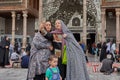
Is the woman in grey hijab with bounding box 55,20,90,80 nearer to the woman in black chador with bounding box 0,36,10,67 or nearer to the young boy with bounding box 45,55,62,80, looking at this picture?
the young boy with bounding box 45,55,62,80

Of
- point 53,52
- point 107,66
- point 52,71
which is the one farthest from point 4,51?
point 52,71

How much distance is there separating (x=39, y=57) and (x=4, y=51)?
30.2 ft

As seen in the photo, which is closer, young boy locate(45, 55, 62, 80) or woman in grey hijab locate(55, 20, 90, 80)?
young boy locate(45, 55, 62, 80)

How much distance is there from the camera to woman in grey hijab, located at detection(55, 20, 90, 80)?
5.94 metres

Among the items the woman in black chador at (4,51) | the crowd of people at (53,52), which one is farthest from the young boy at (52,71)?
the woman in black chador at (4,51)

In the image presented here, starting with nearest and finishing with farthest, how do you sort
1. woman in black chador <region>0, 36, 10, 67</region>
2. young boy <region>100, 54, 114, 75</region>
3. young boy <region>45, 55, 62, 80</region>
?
1. young boy <region>45, 55, 62, 80</region>
2. young boy <region>100, 54, 114, 75</region>
3. woman in black chador <region>0, 36, 10, 67</region>

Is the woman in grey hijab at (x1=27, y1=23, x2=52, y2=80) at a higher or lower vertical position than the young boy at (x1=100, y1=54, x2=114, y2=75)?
higher

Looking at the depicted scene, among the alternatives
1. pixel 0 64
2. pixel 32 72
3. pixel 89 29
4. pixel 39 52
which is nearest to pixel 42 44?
pixel 39 52

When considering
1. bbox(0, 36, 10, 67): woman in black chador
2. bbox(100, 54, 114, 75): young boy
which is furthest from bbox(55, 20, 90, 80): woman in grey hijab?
bbox(0, 36, 10, 67): woman in black chador

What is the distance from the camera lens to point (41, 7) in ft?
105

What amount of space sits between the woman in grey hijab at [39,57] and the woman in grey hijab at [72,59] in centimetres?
35

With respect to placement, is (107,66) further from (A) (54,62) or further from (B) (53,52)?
(A) (54,62)

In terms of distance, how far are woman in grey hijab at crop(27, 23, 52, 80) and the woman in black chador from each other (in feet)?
28.5

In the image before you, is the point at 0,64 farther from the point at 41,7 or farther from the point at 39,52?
the point at 41,7
